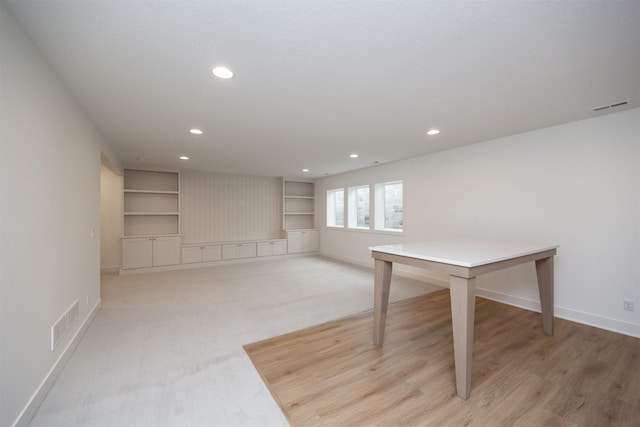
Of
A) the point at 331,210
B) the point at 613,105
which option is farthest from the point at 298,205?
the point at 613,105

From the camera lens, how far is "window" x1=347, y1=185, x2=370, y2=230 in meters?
6.32

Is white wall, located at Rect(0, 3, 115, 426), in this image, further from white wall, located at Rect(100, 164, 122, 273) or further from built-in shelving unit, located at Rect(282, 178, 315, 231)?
built-in shelving unit, located at Rect(282, 178, 315, 231)

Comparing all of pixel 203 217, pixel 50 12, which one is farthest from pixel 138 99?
pixel 203 217

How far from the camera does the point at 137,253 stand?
207 inches

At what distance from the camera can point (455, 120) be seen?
2840 millimetres

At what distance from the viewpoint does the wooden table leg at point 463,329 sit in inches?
68.2

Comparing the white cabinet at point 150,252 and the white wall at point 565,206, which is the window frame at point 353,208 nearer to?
the white wall at point 565,206

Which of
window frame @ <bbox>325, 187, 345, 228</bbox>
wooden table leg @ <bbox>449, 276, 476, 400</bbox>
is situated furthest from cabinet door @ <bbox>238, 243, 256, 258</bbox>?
wooden table leg @ <bbox>449, 276, 476, 400</bbox>

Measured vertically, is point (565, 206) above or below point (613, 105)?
below

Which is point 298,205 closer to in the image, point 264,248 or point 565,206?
point 264,248

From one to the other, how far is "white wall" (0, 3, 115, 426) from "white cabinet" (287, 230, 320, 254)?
492cm

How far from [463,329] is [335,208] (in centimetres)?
565

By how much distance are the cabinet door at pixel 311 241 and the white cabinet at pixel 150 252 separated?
3146 millimetres

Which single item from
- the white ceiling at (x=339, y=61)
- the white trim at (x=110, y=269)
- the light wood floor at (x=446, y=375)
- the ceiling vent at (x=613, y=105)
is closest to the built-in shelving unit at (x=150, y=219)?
the white trim at (x=110, y=269)
